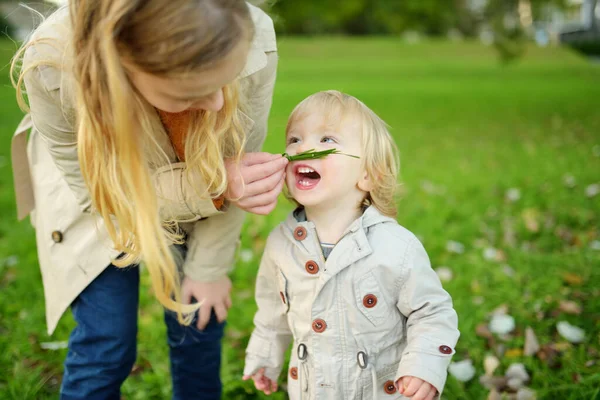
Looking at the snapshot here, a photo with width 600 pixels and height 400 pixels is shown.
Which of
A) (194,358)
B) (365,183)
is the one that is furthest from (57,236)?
(365,183)

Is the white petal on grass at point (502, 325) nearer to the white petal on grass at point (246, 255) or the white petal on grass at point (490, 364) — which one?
the white petal on grass at point (490, 364)

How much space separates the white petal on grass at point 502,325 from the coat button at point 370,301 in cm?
111

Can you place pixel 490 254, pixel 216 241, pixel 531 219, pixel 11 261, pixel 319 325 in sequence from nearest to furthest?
pixel 319 325 < pixel 216 241 < pixel 490 254 < pixel 11 261 < pixel 531 219

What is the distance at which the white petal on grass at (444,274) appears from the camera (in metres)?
2.90

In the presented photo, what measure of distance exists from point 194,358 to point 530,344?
4.11 ft

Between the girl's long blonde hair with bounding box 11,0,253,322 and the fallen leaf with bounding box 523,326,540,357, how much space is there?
4.51 feet

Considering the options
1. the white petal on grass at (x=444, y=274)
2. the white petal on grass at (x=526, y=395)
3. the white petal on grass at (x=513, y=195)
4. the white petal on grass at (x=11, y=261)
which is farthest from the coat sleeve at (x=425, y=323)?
the white petal on grass at (x=513, y=195)

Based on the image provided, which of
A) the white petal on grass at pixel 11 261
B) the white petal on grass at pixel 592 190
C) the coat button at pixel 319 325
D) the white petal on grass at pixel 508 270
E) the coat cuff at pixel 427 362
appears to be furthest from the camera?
the white petal on grass at pixel 592 190

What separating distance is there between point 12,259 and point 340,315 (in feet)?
8.28

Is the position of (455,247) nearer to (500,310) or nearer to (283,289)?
(500,310)

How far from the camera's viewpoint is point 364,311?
1.54 m

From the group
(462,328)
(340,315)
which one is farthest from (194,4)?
(462,328)

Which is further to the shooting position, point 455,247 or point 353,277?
point 455,247

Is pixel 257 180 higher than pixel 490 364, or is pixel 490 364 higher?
pixel 257 180
